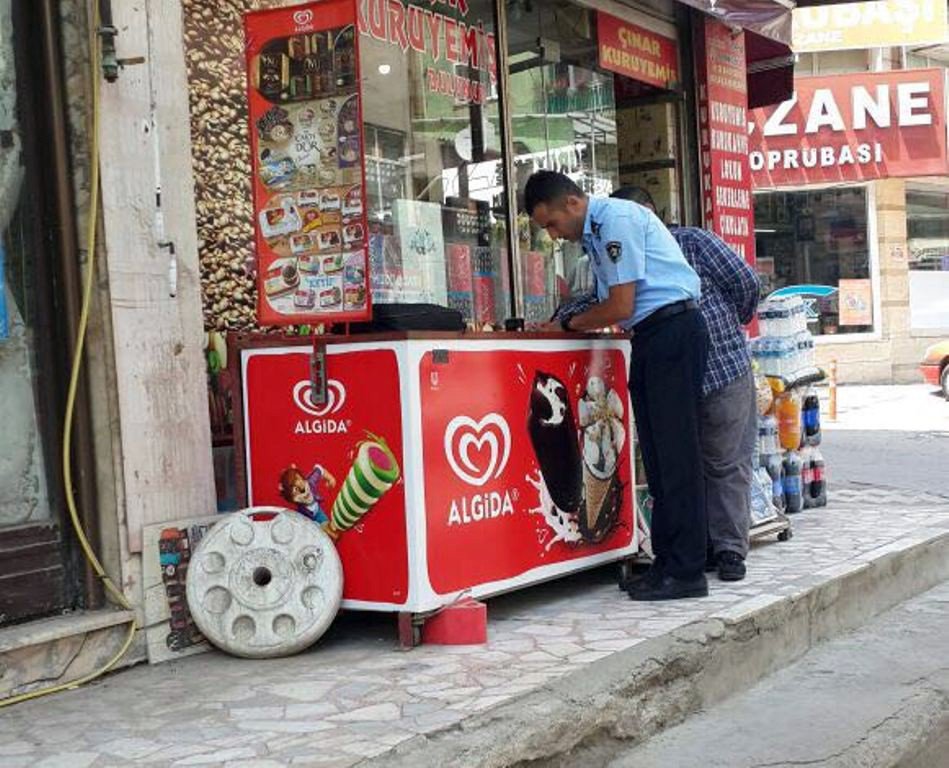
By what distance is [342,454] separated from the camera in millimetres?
3996

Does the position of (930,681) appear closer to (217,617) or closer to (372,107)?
(217,617)

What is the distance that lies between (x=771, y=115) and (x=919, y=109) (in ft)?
8.05

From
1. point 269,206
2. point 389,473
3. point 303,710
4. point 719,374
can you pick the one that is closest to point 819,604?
point 719,374

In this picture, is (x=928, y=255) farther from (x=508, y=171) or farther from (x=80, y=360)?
(x=80, y=360)

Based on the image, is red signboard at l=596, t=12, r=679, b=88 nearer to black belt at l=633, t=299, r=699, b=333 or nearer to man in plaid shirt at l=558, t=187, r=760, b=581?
man in plaid shirt at l=558, t=187, r=760, b=581

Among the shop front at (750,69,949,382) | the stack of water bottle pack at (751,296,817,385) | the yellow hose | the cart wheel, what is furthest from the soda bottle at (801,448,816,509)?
the shop front at (750,69,949,382)

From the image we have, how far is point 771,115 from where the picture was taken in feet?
65.3

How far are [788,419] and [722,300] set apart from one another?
1955 mm

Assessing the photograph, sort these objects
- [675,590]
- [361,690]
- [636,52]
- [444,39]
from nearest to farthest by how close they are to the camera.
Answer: [361,690] → [675,590] → [444,39] → [636,52]

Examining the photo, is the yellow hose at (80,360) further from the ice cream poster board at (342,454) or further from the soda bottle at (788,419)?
the soda bottle at (788,419)

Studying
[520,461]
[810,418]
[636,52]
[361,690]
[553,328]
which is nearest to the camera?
[361,690]

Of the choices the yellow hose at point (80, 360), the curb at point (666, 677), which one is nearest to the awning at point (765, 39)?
the curb at point (666, 677)

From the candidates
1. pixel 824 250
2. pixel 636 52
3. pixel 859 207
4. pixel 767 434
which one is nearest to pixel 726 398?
pixel 767 434

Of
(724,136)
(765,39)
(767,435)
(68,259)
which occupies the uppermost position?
(765,39)
